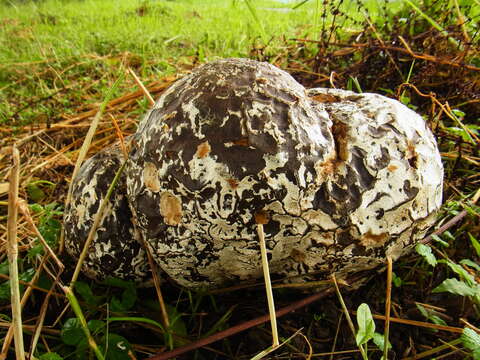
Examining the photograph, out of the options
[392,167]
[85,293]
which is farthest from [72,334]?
[392,167]

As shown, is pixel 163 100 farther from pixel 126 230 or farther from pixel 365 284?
pixel 365 284

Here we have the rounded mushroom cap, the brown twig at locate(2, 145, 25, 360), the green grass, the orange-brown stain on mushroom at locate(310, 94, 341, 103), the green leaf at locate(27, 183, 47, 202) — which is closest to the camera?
the brown twig at locate(2, 145, 25, 360)

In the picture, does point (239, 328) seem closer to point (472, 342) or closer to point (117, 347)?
point (117, 347)

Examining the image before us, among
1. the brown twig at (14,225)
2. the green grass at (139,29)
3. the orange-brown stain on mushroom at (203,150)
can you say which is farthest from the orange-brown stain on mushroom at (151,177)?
the green grass at (139,29)

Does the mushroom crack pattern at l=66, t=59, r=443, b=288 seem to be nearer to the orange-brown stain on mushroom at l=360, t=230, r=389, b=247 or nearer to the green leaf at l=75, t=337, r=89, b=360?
the orange-brown stain on mushroom at l=360, t=230, r=389, b=247

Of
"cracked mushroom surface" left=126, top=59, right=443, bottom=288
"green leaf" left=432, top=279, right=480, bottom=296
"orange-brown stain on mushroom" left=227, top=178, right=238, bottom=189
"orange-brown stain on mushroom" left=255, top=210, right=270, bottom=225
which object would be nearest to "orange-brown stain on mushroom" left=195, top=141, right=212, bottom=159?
"cracked mushroom surface" left=126, top=59, right=443, bottom=288

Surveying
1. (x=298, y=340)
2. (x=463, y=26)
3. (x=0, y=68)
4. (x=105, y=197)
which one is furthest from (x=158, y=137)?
(x=0, y=68)
